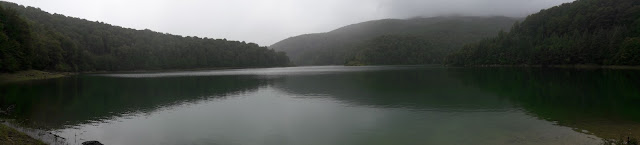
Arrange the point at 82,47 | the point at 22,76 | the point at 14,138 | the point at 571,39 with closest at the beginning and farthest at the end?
1. the point at 14,138
2. the point at 22,76
3. the point at 571,39
4. the point at 82,47

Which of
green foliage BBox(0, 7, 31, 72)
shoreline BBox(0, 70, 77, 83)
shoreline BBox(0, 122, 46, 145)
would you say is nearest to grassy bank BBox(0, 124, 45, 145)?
shoreline BBox(0, 122, 46, 145)

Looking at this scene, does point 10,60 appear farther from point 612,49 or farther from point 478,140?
point 612,49

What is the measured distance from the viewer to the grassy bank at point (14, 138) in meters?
13.5

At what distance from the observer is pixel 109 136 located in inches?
724

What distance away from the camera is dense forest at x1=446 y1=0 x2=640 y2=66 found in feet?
303

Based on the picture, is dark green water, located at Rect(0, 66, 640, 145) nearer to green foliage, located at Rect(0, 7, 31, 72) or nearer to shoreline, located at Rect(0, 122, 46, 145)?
shoreline, located at Rect(0, 122, 46, 145)

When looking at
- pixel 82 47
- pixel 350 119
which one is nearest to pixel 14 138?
pixel 350 119

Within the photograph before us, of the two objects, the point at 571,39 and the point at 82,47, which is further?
the point at 82,47

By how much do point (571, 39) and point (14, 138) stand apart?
130 m

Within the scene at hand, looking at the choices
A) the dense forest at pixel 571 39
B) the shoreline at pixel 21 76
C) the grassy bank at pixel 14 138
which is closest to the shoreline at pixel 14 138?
the grassy bank at pixel 14 138

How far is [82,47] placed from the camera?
132m

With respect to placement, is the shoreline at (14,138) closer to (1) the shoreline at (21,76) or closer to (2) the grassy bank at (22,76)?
(1) the shoreline at (21,76)

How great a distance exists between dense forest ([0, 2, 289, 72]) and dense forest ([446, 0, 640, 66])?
11842cm

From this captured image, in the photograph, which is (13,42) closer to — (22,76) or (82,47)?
(22,76)
